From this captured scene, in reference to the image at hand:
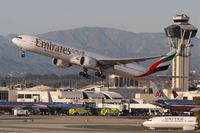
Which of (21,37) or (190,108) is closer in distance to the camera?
(21,37)

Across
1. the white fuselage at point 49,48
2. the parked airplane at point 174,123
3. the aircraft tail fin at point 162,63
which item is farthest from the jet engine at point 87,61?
the aircraft tail fin at point 162,63

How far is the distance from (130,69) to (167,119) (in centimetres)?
1389

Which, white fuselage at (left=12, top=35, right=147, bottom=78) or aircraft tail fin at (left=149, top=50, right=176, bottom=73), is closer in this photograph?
white fuselage at (left=12, top=35, right=147, bottom=78)

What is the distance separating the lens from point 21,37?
11319 centimetres

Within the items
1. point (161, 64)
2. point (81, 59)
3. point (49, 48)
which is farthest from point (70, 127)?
point (161, 64)

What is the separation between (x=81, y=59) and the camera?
115562mm

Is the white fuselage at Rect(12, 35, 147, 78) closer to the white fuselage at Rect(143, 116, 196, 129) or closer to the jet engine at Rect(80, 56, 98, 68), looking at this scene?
the jet engine at Rect(80, 56, 98, 68)

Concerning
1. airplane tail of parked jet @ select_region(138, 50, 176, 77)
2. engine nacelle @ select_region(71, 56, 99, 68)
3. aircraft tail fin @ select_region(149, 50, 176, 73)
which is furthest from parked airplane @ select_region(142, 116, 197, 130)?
aircraft tail fin @ select_region(149, 50, 176, 73)

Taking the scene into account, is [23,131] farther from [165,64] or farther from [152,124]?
[165,64]

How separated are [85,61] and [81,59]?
84cm

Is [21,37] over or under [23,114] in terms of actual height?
over

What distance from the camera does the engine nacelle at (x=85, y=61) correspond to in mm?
114750

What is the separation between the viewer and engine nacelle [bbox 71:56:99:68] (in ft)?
376

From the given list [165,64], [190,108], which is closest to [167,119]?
[165,64]
